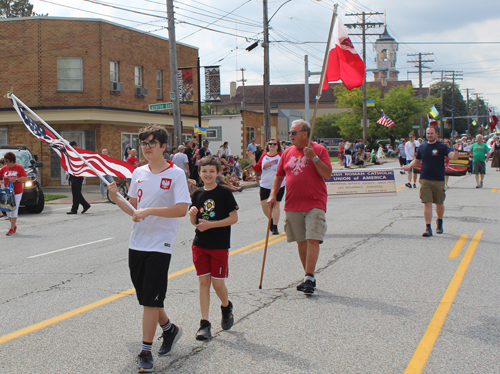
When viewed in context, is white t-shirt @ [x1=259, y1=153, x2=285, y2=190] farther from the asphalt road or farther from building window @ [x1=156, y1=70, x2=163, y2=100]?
building window @ [x1=156, y1=70, x2=163, y2=100]

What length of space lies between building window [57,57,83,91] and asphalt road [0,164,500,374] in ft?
57.8

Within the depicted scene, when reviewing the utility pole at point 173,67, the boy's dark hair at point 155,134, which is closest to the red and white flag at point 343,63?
the boy's dark hair at point 155,134

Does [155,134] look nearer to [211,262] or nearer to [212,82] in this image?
[211,262]

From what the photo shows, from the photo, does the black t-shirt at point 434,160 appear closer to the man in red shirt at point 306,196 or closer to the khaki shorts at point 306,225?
the man in red shirt at point 306,196

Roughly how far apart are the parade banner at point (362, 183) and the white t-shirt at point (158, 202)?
24.3 ft

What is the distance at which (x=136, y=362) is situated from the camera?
418 cm

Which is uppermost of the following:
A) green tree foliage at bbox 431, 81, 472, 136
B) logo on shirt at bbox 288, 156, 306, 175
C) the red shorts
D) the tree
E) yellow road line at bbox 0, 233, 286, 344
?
the tree

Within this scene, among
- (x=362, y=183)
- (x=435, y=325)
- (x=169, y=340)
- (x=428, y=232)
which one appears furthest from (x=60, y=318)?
(x=362, y=183)

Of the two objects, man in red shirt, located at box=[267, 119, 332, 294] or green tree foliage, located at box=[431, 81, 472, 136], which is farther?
green tree foliage, located at box=[431, 81, 472, 136]

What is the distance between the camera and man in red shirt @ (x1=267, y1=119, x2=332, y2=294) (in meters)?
6.03

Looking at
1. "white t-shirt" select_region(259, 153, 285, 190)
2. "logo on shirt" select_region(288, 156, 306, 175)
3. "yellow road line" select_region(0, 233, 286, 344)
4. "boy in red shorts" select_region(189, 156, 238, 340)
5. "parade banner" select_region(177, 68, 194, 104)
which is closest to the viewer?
"boy in red shorts" select_region(189, 156, 238, 340)

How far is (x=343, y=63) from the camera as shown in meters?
6.87

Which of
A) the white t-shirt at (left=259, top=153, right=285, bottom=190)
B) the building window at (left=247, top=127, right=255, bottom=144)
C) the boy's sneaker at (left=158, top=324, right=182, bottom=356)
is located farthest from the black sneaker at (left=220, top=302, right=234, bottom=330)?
the building window at (left=247, top=127, right=255, bottom=144)

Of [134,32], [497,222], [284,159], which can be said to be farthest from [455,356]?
[134,32]
